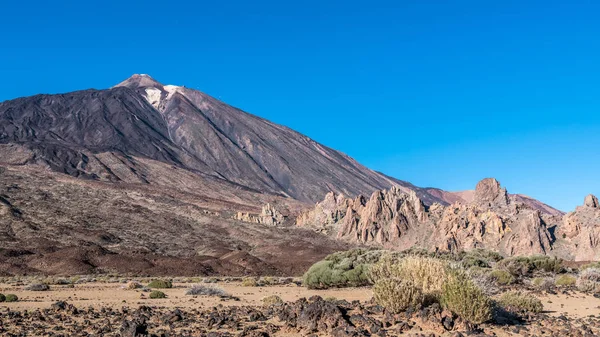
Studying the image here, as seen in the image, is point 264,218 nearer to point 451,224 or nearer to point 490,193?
point 451,224

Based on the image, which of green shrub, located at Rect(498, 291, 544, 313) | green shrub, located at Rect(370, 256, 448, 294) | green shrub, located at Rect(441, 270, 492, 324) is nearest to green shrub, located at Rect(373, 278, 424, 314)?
green shrub, located at Rect(370, 256, 448, 294)

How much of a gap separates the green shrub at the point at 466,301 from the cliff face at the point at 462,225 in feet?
118

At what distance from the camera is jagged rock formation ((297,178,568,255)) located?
51719mm

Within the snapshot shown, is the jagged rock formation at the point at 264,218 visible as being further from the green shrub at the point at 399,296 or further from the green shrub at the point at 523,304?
the green shrub at the point at 399,296

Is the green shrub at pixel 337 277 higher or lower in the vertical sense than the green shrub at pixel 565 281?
lower

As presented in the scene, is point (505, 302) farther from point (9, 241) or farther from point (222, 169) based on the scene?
point (222, 169)

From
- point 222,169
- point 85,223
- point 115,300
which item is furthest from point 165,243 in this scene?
point 222,169

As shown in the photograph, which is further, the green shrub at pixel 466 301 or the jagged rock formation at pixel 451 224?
the jagged rock formation at pixel 451 224

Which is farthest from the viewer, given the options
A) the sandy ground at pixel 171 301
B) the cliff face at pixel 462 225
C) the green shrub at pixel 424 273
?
the cliff face at pixel 462 225

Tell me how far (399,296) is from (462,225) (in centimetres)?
4828

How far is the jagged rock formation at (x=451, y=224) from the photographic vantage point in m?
51.7

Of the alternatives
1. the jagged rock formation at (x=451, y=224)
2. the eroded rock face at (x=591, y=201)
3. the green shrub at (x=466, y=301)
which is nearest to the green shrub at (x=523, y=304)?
the green shrub at (x=466, y=301)

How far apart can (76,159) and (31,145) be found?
1462 cm

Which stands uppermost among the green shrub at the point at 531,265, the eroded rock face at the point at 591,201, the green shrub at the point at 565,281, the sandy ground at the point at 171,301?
the eroded rock face at the point at 591,201
